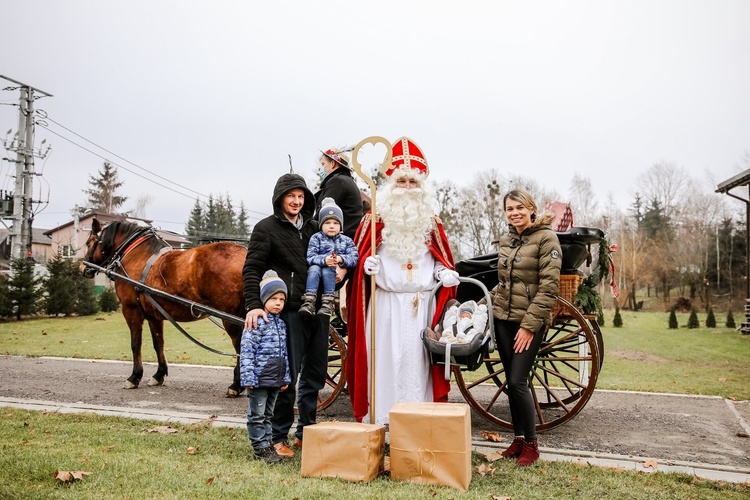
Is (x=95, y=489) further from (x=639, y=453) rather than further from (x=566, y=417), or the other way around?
(x=639, y=453)

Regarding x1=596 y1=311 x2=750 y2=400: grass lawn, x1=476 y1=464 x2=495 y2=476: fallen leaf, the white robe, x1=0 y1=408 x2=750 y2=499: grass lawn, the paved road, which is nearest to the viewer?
x1=0 y1=408 x2=750 y2=499: grass lawn

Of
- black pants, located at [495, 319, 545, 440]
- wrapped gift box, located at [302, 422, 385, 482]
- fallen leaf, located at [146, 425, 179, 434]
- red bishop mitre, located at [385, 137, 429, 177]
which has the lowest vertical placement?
fallen leaf, located at [146, 425, 179, 434]

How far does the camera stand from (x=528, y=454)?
430 centimetres

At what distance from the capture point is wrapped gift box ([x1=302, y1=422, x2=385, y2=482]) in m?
3.72

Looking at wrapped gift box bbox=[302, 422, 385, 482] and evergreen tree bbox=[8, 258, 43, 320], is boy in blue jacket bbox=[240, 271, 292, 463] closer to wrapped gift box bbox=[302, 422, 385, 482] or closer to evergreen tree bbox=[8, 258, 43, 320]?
wrapped gift box bbox=[302, 422, 385, 482]

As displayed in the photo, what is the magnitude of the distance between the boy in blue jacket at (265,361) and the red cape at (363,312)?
740 millimetres

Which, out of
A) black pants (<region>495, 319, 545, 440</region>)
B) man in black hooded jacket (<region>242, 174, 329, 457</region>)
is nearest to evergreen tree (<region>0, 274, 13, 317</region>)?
man in black hooded jacket (<region>242, 174, 329, 457</region>)

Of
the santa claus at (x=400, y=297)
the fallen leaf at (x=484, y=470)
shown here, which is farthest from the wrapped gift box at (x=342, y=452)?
the santa claus at (x=400, y=297)

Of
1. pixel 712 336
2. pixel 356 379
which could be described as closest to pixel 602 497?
pixel 356 379

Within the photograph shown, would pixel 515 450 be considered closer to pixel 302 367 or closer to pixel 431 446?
pixel 431 446

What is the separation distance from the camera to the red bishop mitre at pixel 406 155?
497cm

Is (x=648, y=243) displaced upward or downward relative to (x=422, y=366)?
upward

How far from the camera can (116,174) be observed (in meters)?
51.3

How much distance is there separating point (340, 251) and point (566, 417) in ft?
8.52
